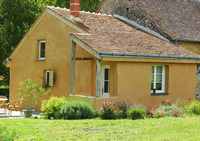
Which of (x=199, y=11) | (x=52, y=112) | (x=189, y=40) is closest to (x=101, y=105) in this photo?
(x=52, y=112)

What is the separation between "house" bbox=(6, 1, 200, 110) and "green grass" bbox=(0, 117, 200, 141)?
3.43 meters

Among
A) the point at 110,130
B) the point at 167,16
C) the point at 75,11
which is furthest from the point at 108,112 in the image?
the point at 167,16

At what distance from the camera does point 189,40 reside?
19000 millimetres

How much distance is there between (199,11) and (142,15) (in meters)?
6.02

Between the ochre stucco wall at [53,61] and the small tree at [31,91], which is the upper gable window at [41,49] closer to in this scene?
the ochre stucco wall at [53,61]

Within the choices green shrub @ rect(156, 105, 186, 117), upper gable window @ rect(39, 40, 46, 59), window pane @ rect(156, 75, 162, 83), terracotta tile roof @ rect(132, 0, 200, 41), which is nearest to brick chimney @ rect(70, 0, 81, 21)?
upper gable window @ rect(39, 40, 46, 59)

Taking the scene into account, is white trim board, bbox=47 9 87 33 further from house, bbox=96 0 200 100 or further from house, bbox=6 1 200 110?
house, bbox=96 0 200 100

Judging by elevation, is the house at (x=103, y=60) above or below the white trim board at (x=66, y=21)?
below

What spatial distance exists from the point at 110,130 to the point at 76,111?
3.32 m

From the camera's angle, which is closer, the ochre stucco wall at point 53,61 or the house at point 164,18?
the ochre stucco wall at point 53,61

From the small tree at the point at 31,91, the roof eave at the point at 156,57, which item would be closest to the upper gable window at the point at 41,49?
the small tree at the point at 31,91

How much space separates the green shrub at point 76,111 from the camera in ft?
42.5

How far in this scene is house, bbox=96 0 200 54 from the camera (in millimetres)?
19359

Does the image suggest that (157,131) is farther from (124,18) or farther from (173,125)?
(124,18)
